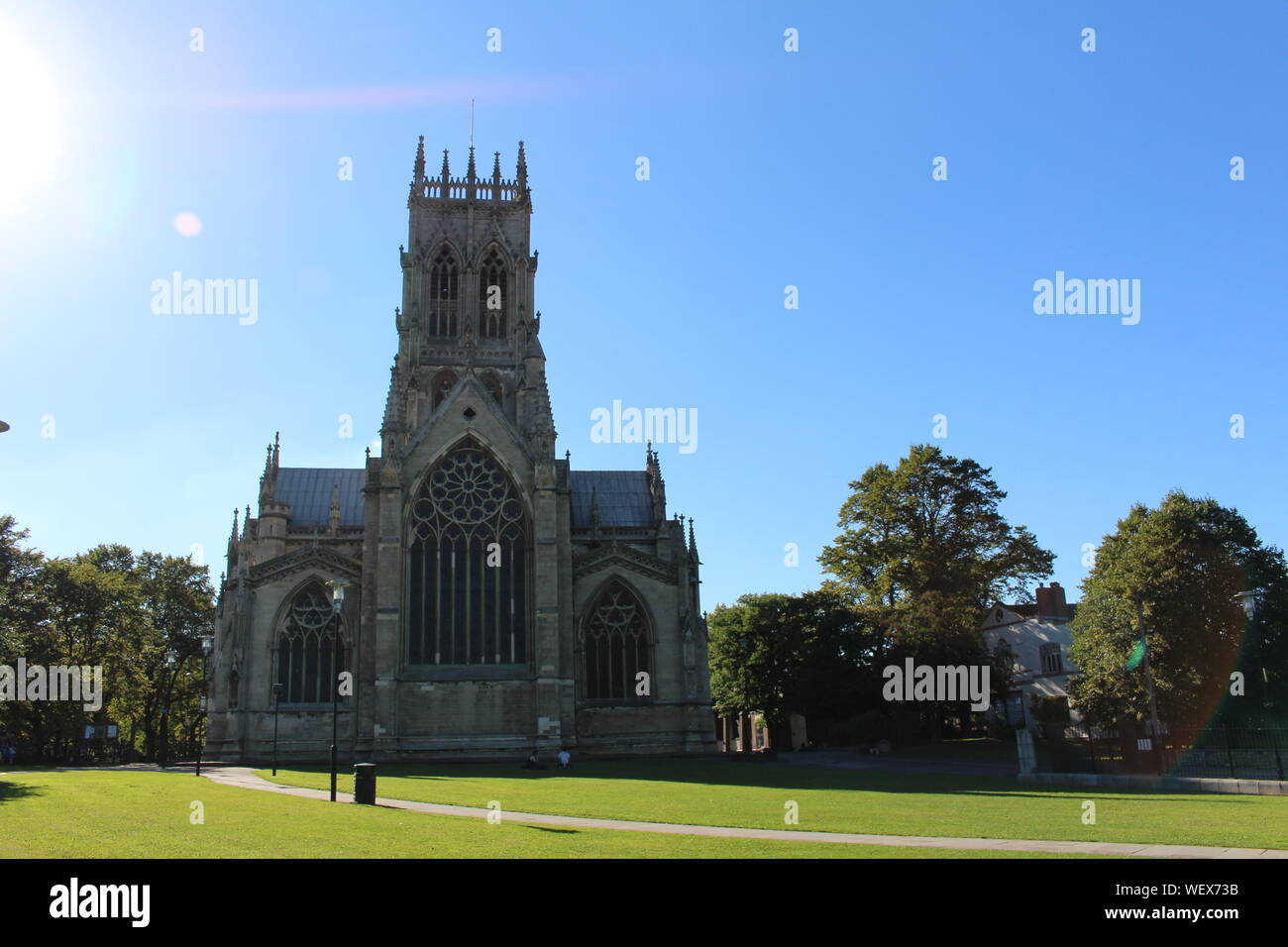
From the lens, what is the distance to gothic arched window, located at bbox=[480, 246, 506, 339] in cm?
6100

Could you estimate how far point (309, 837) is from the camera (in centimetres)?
1565

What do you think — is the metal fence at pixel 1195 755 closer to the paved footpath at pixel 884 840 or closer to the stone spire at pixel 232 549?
the paved footpath at pixel 884 840

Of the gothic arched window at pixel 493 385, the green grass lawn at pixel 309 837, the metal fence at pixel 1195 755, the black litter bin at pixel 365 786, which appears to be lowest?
the metal fence at pixel 1195 755

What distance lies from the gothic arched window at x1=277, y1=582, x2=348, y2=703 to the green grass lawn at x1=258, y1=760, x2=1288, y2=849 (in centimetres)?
1081

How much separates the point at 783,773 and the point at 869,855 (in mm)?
25797

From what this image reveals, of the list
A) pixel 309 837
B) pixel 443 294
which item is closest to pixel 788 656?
pixel 443 294

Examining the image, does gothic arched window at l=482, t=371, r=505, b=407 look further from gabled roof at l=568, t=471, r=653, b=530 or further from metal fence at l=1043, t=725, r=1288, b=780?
metal fence at l=1043, t=725, r=1288, b=780

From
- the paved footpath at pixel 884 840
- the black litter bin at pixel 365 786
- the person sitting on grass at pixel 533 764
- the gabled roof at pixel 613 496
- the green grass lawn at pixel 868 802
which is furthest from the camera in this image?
the gabled roof at pixel 613 496

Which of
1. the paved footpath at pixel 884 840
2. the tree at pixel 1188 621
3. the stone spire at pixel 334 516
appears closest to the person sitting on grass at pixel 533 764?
the paved footpath at pixel 884 840

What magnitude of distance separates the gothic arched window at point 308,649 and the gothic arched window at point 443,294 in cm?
1780

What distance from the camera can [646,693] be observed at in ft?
172

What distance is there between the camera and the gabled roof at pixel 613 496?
Result: 209 ft

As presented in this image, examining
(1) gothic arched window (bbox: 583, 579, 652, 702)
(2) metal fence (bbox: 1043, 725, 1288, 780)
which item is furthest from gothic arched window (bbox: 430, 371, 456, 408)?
(2) metal fence (bbox: 1043, 725, 1288, 780)
